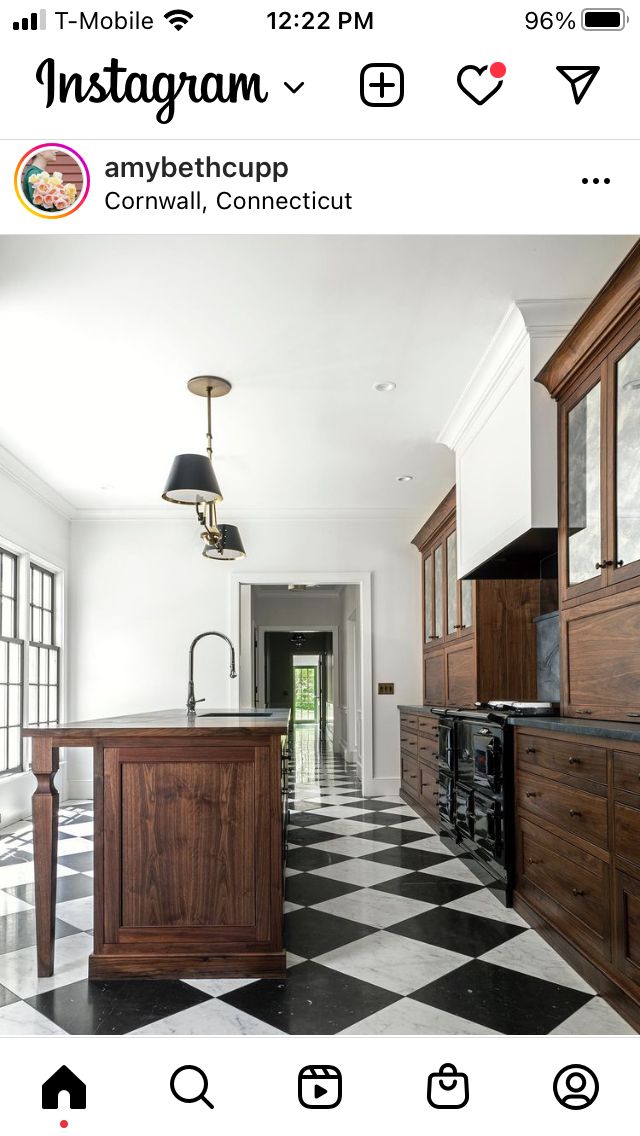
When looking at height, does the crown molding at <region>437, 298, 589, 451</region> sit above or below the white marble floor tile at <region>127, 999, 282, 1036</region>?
above

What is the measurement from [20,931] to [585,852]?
2.11 m

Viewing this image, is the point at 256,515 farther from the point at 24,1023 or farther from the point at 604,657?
the point at 24,1023

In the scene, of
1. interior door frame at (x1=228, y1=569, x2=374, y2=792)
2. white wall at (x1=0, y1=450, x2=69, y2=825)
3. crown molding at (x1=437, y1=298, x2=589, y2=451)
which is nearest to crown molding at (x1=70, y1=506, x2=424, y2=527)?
white wall at (x1=0, y1=450, x2=69, y2=825)

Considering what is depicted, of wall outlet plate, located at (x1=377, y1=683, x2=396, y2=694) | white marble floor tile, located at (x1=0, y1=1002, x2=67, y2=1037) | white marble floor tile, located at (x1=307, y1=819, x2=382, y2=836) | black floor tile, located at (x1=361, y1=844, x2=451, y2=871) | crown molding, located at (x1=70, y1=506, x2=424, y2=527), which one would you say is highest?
crown molding, located at (x1=70, y1=506, x2=424, y2=527)

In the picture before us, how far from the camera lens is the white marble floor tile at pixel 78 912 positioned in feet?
9.84

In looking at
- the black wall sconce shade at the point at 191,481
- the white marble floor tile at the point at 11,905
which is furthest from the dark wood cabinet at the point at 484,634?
the white marble floor tile at the point at 11,905

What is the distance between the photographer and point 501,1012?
208 centimetres

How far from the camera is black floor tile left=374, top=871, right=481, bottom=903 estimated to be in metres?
3.31

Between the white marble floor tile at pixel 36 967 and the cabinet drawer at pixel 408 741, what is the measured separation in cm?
324

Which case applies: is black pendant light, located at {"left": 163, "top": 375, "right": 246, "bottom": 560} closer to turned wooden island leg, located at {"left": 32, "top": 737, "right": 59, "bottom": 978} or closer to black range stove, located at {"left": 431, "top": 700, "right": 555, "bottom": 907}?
turned wooden island leg, located at {"left": 32, "top": 737, "right": 59, "bottom": 978}
